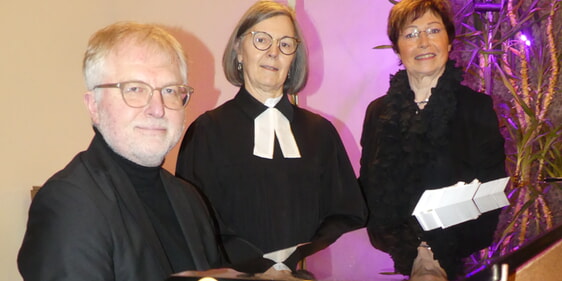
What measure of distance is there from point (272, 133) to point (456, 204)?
903 millimetres

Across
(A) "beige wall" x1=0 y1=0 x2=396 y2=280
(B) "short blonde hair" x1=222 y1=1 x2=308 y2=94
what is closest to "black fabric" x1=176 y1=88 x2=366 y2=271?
(B) "short blonde hair" x1=222 y1=1 x2=308 y2=94

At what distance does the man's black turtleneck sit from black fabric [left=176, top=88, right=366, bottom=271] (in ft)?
2.26

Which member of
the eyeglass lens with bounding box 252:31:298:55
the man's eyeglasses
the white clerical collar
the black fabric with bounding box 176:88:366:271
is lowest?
the black fabric with bounding box 176:88:366:271

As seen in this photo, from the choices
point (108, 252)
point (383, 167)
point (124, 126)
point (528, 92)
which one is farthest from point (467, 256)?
point (528, 92)

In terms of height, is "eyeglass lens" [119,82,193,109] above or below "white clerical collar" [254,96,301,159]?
above

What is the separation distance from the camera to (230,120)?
9.85 feet

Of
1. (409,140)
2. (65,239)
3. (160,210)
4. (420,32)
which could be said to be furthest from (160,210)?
(420,32)

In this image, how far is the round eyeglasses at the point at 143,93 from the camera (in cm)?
193

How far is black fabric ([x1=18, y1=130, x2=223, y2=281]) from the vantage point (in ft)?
5.31

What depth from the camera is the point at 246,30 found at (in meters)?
2.97

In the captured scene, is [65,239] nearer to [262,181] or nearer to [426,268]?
[426,268]

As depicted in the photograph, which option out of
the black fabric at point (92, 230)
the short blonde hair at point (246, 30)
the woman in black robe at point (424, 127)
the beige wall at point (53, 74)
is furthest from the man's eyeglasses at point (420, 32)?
the black fabric at point (92, 230)

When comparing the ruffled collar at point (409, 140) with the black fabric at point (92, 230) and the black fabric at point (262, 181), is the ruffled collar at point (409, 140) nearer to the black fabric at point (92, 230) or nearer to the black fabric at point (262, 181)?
the black fabric at point (262, 181)

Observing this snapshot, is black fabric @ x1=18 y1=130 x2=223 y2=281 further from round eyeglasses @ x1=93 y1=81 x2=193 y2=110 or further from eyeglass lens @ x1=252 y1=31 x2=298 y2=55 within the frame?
eyeglass lens @ x1=252 y1=31 x2=298 y2=55
